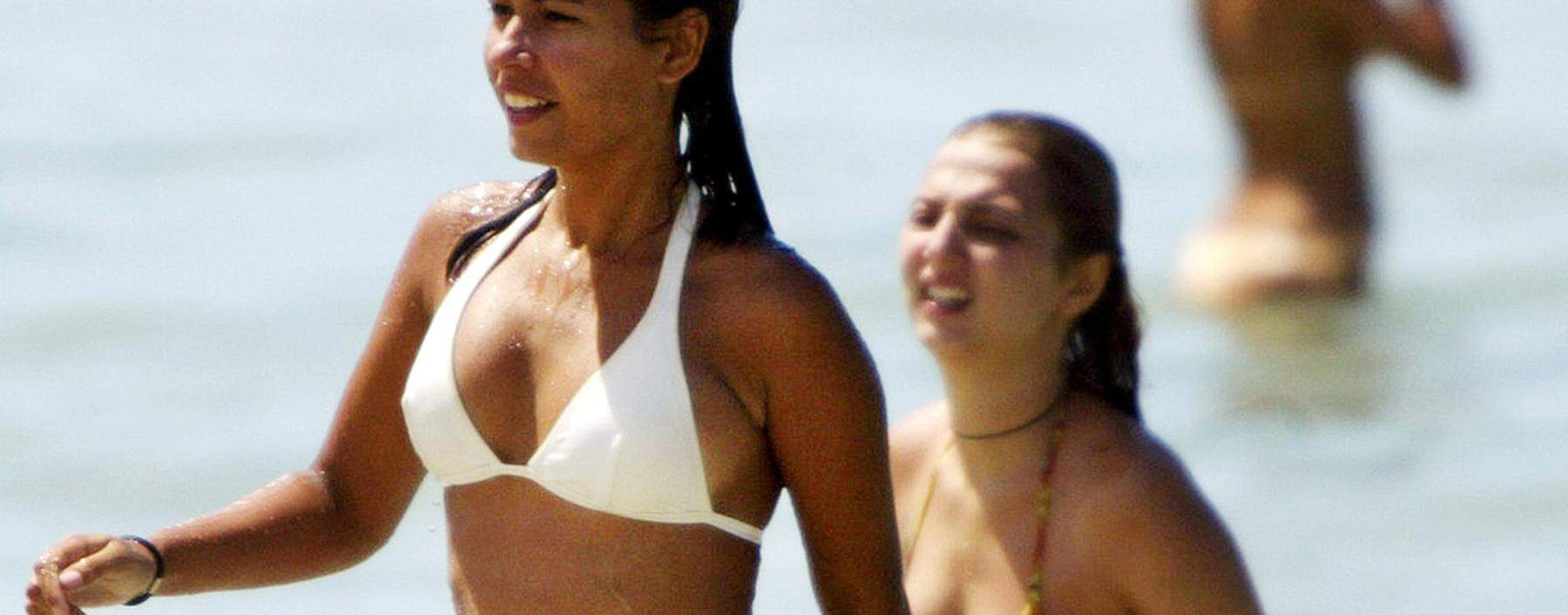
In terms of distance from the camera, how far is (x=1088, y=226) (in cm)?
338

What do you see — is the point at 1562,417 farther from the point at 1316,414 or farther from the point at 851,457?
the point at 851,457

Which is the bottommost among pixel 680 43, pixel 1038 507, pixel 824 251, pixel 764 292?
pixel 824 251

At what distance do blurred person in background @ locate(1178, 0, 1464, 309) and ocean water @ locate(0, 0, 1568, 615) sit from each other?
163 millimetres

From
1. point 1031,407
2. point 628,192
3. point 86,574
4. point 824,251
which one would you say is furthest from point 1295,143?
point 86,574

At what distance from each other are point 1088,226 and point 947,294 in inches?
8.0

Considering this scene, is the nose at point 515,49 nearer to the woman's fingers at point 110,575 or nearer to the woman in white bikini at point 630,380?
the woman in white bikini at point 630,380

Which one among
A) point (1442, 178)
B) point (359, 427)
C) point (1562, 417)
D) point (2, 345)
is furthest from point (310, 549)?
point (1442, 178)

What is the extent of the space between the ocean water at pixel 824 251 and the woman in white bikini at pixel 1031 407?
3.04 meters

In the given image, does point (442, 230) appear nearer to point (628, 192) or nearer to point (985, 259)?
point (628, 192)

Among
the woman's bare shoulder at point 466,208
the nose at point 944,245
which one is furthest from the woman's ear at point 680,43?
the nose at point 944,245

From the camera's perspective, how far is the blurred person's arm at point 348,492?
2896mm

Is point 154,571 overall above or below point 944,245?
below

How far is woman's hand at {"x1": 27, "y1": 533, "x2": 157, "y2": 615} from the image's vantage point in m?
2.70

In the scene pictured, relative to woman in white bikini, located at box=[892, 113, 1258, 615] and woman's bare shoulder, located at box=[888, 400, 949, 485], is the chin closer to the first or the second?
woman in white bikini, located at box=[892, 113, 1258, 615]
